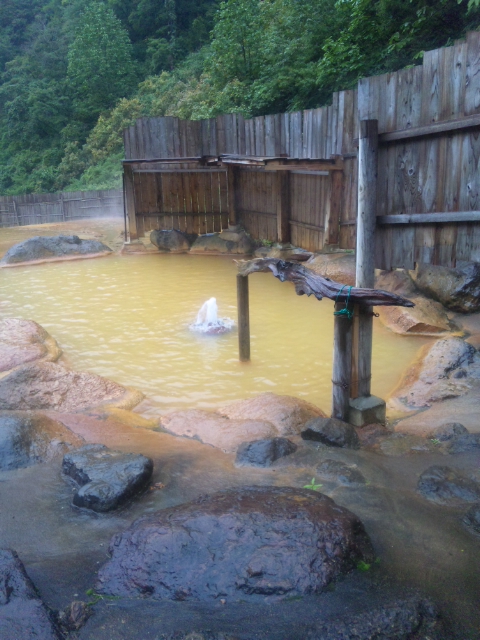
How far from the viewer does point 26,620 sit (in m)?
2.30

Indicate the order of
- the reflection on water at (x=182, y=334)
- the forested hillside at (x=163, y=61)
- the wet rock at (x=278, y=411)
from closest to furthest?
the wet rock at (x=278, y=411), the reflection on water at (x=182, y=334), the forested hillside at (x=163, y=61)

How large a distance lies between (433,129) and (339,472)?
2.31 metres

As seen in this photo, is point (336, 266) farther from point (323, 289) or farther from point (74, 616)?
point (74, 616)

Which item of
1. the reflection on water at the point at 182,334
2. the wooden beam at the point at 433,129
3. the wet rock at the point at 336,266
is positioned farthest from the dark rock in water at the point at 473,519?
the wet rock at the point at 336,266

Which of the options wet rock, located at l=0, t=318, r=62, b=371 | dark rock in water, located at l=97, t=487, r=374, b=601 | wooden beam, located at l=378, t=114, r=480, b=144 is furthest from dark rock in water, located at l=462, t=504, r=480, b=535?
wet rock, located at l=0, t=318, r=62, b=371

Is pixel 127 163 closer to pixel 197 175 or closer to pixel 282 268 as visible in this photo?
pixel 197 175

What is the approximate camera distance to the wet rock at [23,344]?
638 cm

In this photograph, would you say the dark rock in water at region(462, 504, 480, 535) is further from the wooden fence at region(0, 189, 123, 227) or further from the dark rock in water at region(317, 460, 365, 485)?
the wooden fence at region(0, 189, 123, 227)

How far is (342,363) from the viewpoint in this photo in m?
4.51

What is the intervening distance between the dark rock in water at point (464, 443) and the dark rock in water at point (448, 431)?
0.26 ft

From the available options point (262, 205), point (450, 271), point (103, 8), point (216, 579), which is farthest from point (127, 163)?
point (103, 8)

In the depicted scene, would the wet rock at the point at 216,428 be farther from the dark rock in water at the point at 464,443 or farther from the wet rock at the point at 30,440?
the dark rock in water at the point at 464,443

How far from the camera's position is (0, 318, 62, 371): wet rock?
6.38 meters

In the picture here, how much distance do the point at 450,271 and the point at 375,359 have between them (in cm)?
214
